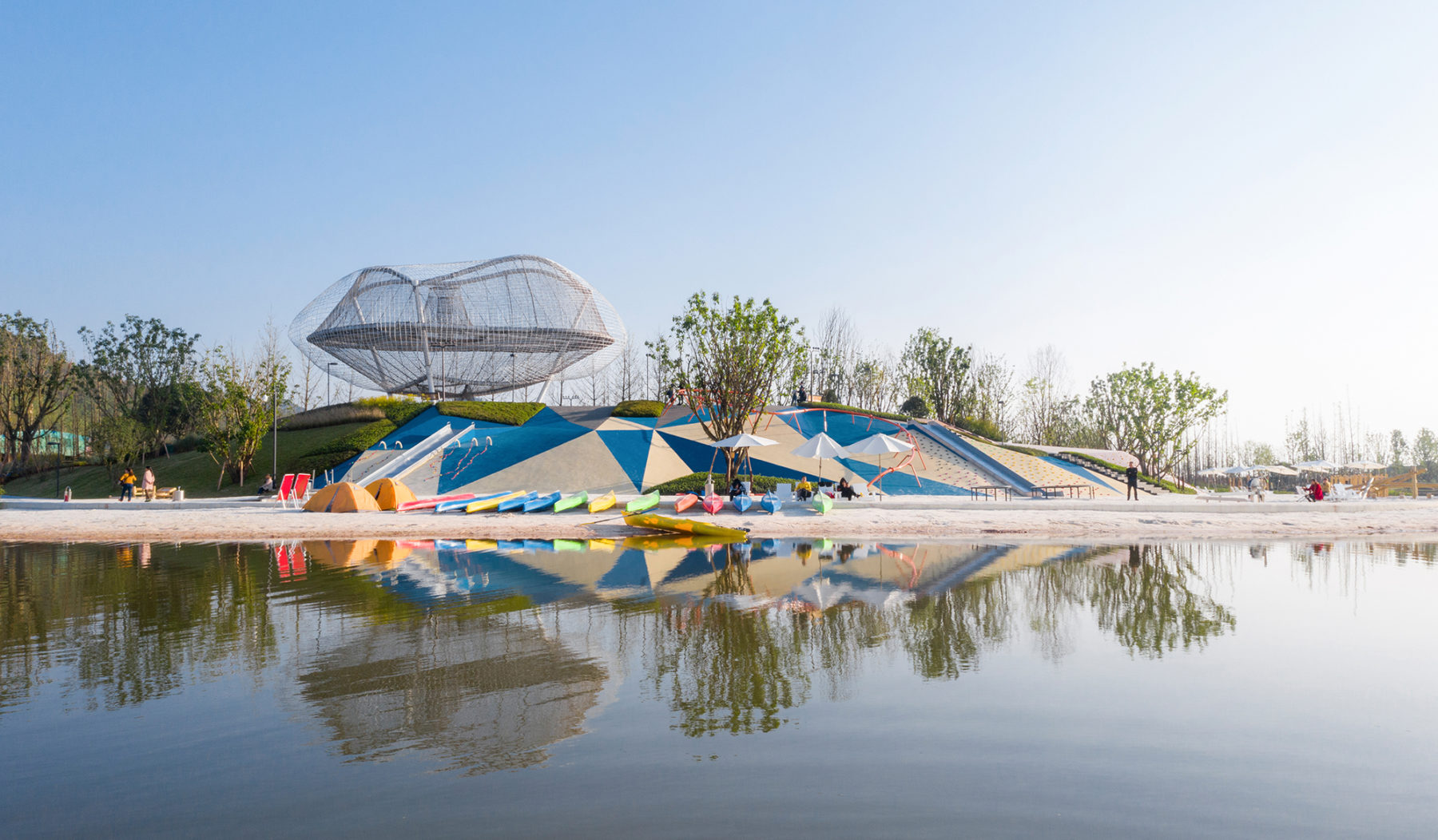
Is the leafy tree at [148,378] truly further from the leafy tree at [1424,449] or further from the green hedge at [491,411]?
the leafy tree at [1424,449]

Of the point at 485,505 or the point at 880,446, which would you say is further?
the point at 880,446

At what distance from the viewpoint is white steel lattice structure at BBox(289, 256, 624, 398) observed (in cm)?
3744

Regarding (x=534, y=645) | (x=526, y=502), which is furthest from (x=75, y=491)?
(x=534, y=645)

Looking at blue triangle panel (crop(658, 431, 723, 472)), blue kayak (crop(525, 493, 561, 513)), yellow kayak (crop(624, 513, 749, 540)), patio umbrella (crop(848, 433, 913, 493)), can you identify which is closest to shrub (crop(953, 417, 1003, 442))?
blue triangle panel (crop(658, 431, 723, 472))

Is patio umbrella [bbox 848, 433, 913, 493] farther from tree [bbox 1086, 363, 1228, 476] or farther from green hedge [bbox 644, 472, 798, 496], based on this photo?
tree [bbox 1086, 363, 1228, 476]

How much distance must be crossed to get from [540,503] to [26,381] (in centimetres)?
3034

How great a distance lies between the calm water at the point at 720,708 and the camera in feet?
12.3

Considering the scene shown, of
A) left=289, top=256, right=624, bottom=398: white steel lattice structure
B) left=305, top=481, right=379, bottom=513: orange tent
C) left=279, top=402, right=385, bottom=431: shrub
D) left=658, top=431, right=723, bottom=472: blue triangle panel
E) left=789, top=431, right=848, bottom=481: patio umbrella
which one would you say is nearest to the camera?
left=305, top=481, right=379, bottom=513: orange tent

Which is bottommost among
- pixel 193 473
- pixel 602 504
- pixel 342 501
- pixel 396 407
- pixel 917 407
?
pixel 602 504

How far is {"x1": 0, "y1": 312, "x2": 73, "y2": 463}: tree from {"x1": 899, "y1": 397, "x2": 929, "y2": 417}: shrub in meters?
38.9

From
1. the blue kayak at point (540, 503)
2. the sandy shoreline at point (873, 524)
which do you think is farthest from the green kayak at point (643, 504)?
the blue kayak at point (540, 503)

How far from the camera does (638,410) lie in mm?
33688

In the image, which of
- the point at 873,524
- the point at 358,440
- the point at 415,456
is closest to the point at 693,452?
the point at 415,456

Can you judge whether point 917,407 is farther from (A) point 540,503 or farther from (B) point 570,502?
(A) point 540,503
